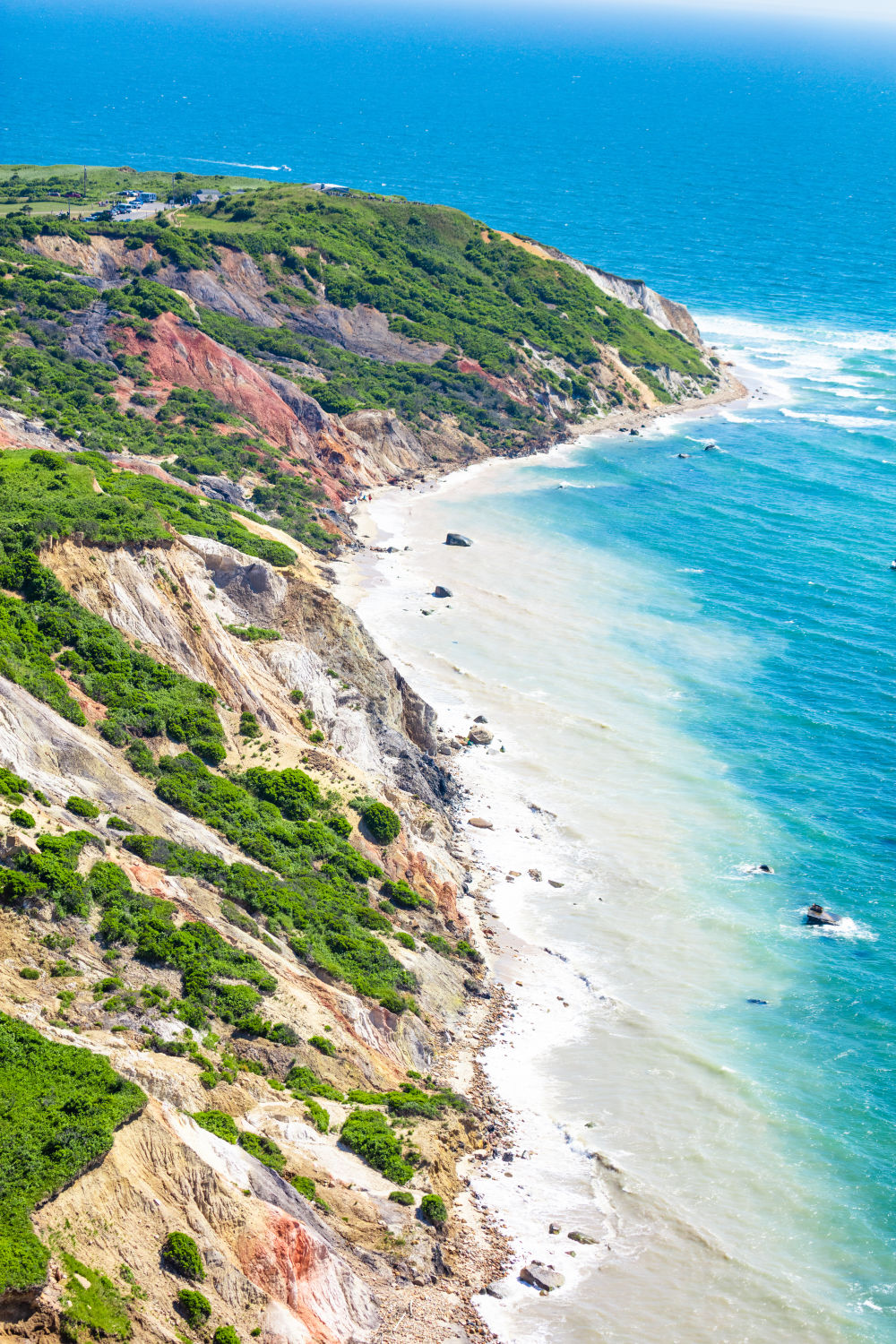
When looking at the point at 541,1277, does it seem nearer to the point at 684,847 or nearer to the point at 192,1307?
the point at 192,1307

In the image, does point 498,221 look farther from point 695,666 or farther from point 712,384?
point 695,666

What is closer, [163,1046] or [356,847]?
[163,1046]

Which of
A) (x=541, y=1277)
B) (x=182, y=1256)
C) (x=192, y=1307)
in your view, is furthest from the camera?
(x=541, y=1277)

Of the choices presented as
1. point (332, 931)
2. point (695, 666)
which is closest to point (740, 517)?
point (695, 666)

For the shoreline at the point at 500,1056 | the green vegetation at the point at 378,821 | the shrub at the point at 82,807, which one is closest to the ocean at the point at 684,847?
the shoreline at the point at 500,1056

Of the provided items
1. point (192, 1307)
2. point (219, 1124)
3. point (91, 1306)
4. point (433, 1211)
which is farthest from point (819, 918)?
point (91, 1306)

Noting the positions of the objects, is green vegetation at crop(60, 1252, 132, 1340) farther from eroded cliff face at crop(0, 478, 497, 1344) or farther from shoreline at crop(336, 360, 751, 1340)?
shoreline at crop(336, 360, 751, 1340)

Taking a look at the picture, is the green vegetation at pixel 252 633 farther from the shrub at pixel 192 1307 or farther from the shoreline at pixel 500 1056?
the shrub at pixel 192 1307
